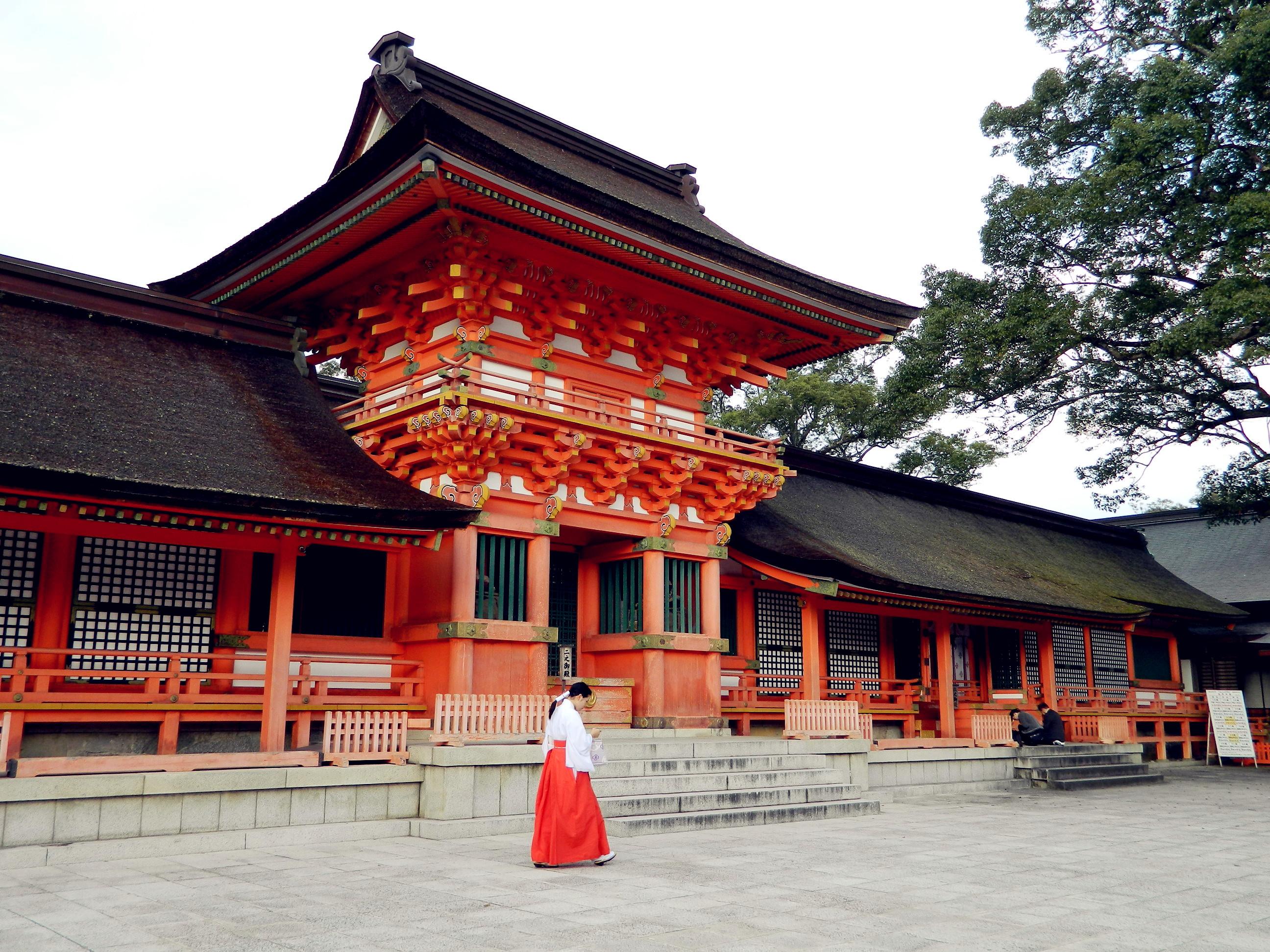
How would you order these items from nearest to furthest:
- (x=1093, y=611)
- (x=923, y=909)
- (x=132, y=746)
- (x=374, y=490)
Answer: (x=923, y=909) < (x=132, y=746) < (x=374, y=490) < (x=1093, y=611)

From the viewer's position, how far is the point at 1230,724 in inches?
1011

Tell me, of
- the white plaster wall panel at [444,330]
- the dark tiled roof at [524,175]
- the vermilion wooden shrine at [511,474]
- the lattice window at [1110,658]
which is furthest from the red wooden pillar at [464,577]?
the lattice window at [1110,658]

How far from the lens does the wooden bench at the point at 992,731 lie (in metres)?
19.8

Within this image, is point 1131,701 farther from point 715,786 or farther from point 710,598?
point 715,786

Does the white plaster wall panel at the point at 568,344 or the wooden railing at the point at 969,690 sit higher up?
the white plaster wall panel at the point at 568,344

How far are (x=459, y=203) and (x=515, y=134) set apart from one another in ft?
17.3

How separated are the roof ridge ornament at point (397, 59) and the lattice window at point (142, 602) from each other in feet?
26.6

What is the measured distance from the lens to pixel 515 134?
726 inches

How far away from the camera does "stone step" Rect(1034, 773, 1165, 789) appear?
18.7 metres

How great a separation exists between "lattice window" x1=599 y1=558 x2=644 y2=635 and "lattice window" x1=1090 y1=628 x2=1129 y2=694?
15288 millimetres

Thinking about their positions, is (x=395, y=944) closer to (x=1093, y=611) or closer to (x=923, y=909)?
(x=923, y=909)

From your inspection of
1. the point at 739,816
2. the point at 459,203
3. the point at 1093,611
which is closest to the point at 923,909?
the point at 739,816

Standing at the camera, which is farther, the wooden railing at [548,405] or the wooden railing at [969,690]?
the wooden railing at [969,690]

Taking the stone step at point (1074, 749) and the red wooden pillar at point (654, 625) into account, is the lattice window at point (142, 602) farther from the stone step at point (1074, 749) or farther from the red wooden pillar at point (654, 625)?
the stone step at point (1074, 749)
